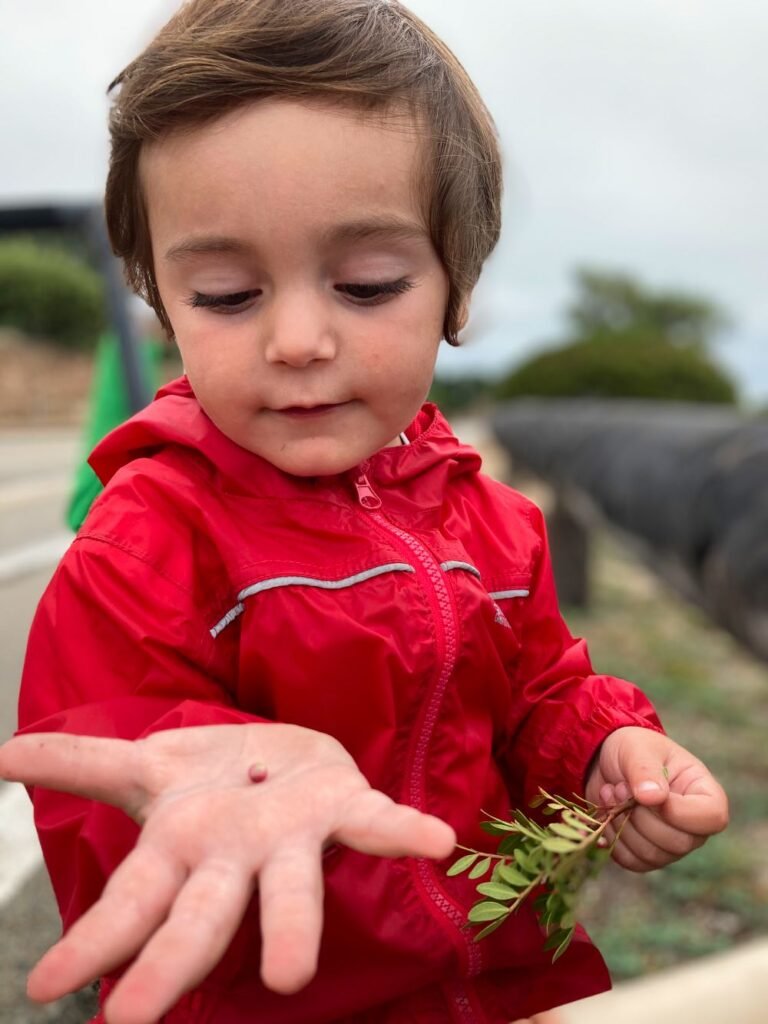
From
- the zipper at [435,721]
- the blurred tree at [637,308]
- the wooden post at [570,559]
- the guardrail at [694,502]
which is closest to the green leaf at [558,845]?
the zipper at [435,721]

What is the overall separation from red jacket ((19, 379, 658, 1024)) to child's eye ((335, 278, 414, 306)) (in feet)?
0.74

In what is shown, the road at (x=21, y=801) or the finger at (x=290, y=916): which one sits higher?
the finger at (x=290, y=916)

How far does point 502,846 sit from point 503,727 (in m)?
0.26

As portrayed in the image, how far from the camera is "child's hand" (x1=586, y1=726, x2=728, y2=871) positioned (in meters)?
1.17

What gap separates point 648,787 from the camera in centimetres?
116

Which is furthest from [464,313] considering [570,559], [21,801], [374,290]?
[570,559]

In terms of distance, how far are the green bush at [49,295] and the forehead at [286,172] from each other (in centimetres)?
1764

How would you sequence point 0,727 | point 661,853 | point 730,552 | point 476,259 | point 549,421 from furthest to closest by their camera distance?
point 549,421, point 0,727, point 730,552, point 476,259, point 661,853

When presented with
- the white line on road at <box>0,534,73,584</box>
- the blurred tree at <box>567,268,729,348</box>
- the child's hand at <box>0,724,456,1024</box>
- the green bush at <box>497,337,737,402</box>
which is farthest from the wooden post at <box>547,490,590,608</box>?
the blurred tree at <box>567,268,729,348</box>

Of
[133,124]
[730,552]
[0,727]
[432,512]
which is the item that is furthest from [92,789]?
[0,727]

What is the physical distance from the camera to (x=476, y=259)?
1341mm

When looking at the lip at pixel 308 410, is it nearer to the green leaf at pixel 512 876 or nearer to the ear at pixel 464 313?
the ear at pixel 464 313

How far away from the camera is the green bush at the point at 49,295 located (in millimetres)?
19828

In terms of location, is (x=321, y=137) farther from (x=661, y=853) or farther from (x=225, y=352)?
(x=661, y=853)
